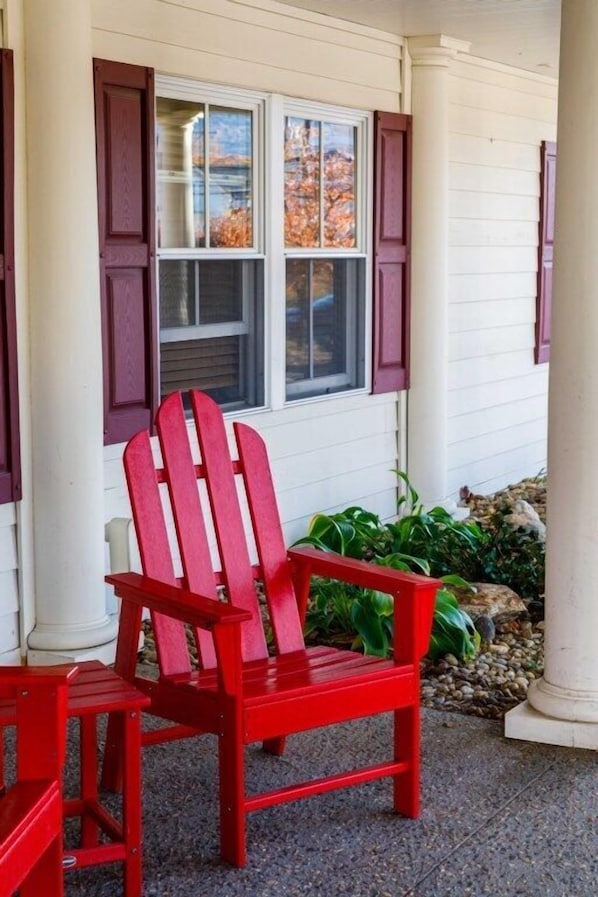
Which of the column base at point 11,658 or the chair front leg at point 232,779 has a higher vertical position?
the chair front leg at point 232,779

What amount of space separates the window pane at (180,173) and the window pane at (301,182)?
0.62m

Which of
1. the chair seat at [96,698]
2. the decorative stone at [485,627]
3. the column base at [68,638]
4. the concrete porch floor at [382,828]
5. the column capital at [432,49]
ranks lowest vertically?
the concrete porch floor at [382,828]

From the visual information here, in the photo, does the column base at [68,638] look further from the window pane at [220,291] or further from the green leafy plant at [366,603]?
the window pane at [220,291]

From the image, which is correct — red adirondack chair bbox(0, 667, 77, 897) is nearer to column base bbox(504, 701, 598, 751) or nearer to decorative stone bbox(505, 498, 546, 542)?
column base bbox(504, 701, 598, 751)

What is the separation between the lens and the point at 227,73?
5.18 m

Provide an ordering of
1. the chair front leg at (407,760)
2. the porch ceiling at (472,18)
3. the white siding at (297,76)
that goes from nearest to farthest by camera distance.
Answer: the chair front leg at (407,760), the white siding at (297,76), the porch ceiling at (472,18)

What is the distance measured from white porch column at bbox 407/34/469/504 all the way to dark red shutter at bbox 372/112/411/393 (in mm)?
60

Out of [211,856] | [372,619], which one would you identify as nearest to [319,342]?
[372,619]

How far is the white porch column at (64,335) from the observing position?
4078mm

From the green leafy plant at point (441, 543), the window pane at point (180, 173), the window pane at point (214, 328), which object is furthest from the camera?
the green leafy plant at point (441, 543)

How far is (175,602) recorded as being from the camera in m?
3.03

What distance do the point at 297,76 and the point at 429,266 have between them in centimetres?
134

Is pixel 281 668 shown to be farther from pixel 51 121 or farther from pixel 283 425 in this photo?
pixel 283 425

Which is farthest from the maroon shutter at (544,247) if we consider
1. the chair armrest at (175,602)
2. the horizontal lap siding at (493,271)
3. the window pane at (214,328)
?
the chair armrest at (175,602)
